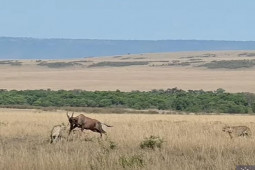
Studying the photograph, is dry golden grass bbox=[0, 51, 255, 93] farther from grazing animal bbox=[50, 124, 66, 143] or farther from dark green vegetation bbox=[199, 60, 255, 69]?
grazing animal bbox=[50, 124, 66, 143]

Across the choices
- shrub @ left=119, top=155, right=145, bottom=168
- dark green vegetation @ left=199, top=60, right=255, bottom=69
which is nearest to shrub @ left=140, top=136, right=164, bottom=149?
shrub @ left=119, top=155, right=145, bottom=168

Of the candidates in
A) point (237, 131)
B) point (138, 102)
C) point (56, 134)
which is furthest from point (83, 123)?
point (138, 102)

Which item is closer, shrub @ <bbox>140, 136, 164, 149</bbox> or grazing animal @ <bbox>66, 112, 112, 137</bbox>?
shrub @ <bbox>140, 136, 164, 149</bbox>

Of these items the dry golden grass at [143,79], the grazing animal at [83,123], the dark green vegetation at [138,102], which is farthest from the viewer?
the dry golden grass at [143,79]

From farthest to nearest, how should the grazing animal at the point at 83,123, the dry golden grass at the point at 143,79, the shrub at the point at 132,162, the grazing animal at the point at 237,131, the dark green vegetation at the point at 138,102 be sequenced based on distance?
the dry golden grass at the point at 143,79, the dark green vegetation at the point at 138,102, the grazing animal at the point at 237,131, the grazing animal at the point at 83,123, the shrub at the point at 132,162

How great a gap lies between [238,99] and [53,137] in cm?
4159

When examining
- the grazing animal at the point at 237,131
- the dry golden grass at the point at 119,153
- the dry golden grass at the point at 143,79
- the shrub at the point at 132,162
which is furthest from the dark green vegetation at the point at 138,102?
the shrub at the point at 132,162

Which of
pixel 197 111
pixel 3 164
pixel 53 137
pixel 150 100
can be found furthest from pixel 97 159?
pixel 150 100

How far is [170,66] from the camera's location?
488 ft

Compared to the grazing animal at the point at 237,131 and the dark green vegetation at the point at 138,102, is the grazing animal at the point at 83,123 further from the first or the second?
the dark green vegetation at the point at 138,102

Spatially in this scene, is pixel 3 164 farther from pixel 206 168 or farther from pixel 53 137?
pixel 53 137

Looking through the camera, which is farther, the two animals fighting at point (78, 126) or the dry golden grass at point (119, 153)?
the two animals fighting at point (78, 126)

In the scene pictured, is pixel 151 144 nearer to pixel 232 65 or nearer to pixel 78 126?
pixel 78 126

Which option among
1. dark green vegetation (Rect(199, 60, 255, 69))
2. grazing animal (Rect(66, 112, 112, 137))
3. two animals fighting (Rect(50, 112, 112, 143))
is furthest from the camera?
dark green vegetation (Rect(199, 60, 255, 69))
